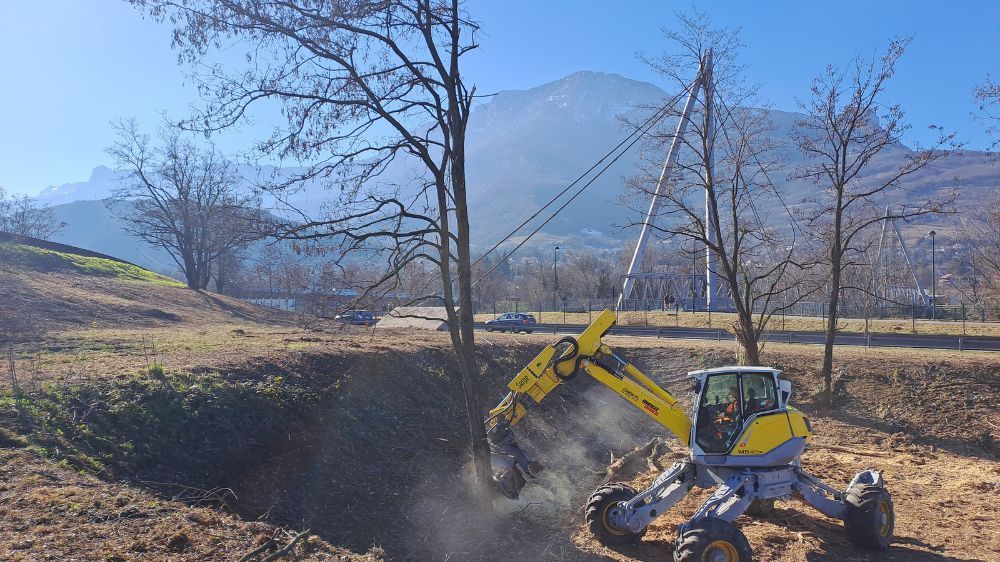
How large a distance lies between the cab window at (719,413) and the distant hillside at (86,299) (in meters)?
16.5

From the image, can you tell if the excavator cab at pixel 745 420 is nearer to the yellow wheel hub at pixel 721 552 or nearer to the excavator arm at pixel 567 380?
the excavator arm at pixel 567 380

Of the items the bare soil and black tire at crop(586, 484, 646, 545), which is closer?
the bare soil

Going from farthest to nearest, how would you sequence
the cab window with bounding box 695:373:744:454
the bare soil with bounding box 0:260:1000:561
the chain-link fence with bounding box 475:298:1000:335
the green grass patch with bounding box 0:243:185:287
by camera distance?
1. the chain-link fence with bounding box 475:298:1000:335
2. the green grass patch with bounding box 0:243:185:287
3. the cab window with bounding box 695:373:744:454
4. the bare soil with bounding box 0:260:1000:561

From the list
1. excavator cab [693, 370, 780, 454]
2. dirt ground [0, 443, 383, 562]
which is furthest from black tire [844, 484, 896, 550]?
dirt ground [0, 443, 383, 562]

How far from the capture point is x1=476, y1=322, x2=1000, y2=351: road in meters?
29.2

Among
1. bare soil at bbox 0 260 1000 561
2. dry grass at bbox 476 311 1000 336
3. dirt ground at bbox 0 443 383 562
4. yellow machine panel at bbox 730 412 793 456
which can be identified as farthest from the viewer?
dry grass at bbox 476 311 1000 336

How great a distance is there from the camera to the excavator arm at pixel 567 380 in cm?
1014

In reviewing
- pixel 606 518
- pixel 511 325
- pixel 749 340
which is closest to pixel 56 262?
pixel 511 325

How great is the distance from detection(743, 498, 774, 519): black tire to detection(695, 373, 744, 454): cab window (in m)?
2.24

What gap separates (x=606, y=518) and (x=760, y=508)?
2996mm

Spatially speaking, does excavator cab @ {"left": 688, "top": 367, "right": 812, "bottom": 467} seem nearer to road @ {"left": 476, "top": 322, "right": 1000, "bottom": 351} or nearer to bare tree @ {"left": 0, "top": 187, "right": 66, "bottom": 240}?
road @ {"left": 476, "top": 322, "right": 1000, "bottom": 351}

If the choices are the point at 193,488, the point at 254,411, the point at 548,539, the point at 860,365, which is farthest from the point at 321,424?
the point at 860,365

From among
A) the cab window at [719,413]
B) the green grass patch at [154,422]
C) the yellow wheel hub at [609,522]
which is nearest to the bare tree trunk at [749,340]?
the cab window at [719,413]

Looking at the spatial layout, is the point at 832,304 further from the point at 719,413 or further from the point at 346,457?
the point at 346,457
